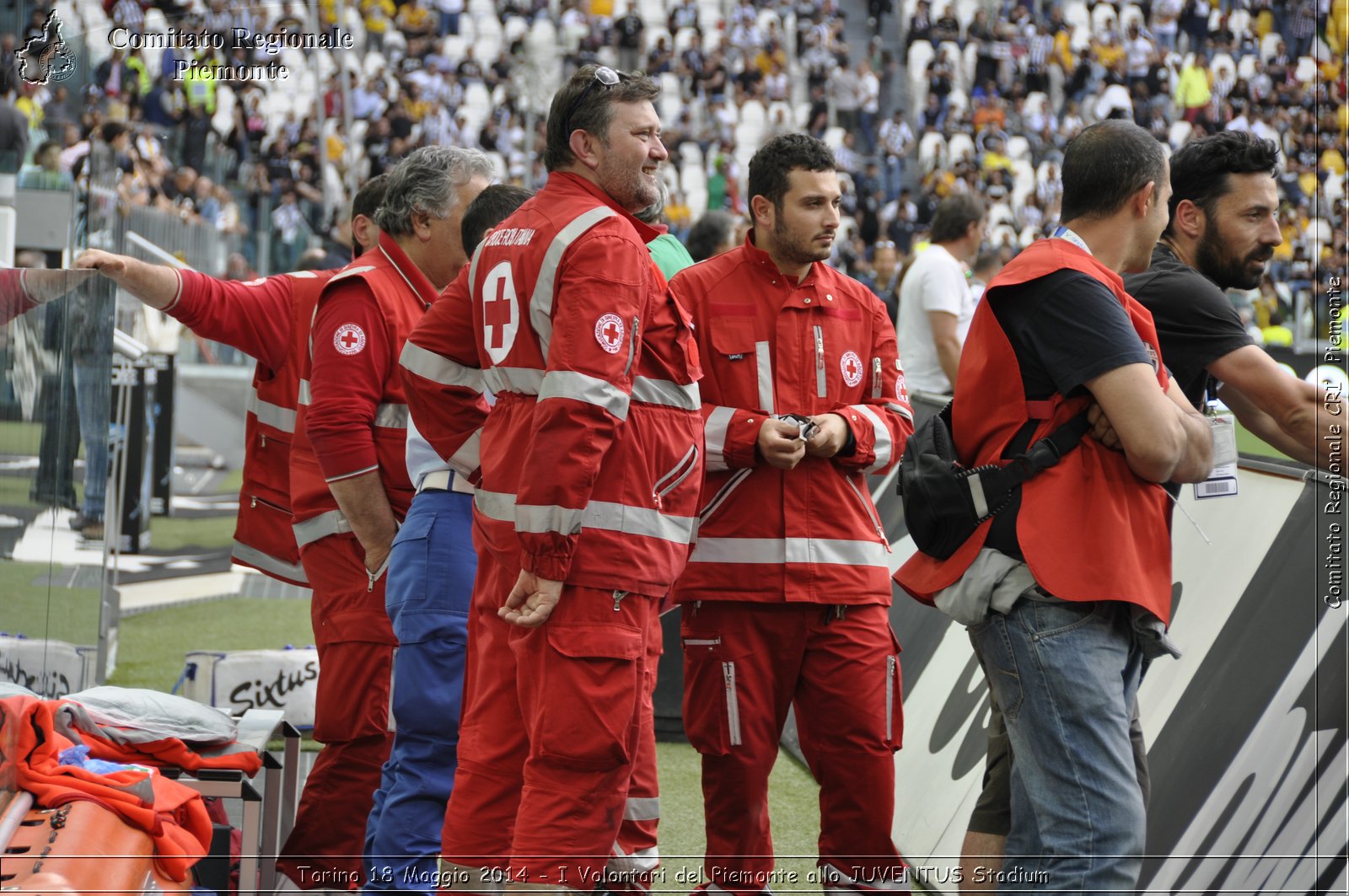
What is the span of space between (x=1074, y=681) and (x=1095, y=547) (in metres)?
0.28

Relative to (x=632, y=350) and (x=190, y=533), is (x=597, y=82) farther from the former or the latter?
A: (x=190, y=533)

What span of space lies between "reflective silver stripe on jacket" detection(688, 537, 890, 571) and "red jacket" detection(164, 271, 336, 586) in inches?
55.4

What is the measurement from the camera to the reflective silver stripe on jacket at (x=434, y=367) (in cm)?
360

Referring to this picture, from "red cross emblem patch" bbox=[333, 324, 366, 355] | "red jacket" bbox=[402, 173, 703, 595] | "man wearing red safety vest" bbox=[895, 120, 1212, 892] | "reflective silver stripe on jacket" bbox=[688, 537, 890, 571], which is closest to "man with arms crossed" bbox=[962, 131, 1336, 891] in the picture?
"man wearing red safety vest" bbox=[895, 120, 1212, 892]

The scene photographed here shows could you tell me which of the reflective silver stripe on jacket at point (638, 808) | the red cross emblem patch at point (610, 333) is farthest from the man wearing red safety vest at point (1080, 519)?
the reflective silver stripe on jacket at point (638, 808)

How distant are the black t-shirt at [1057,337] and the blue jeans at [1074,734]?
190 millimetres

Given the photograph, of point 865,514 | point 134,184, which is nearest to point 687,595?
point 865,514

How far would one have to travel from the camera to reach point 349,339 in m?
4.06

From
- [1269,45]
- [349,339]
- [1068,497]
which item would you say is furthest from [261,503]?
[1269,45]

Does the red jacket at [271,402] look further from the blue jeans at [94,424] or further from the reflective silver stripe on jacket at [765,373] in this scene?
the reflective silver stripe on jacket at [765,373]

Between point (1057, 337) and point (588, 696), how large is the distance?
4.13 ft

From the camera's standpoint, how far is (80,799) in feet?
10.9

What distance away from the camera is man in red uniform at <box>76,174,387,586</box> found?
4426mm

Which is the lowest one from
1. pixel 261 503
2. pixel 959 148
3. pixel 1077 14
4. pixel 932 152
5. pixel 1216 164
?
pixel 261 503
